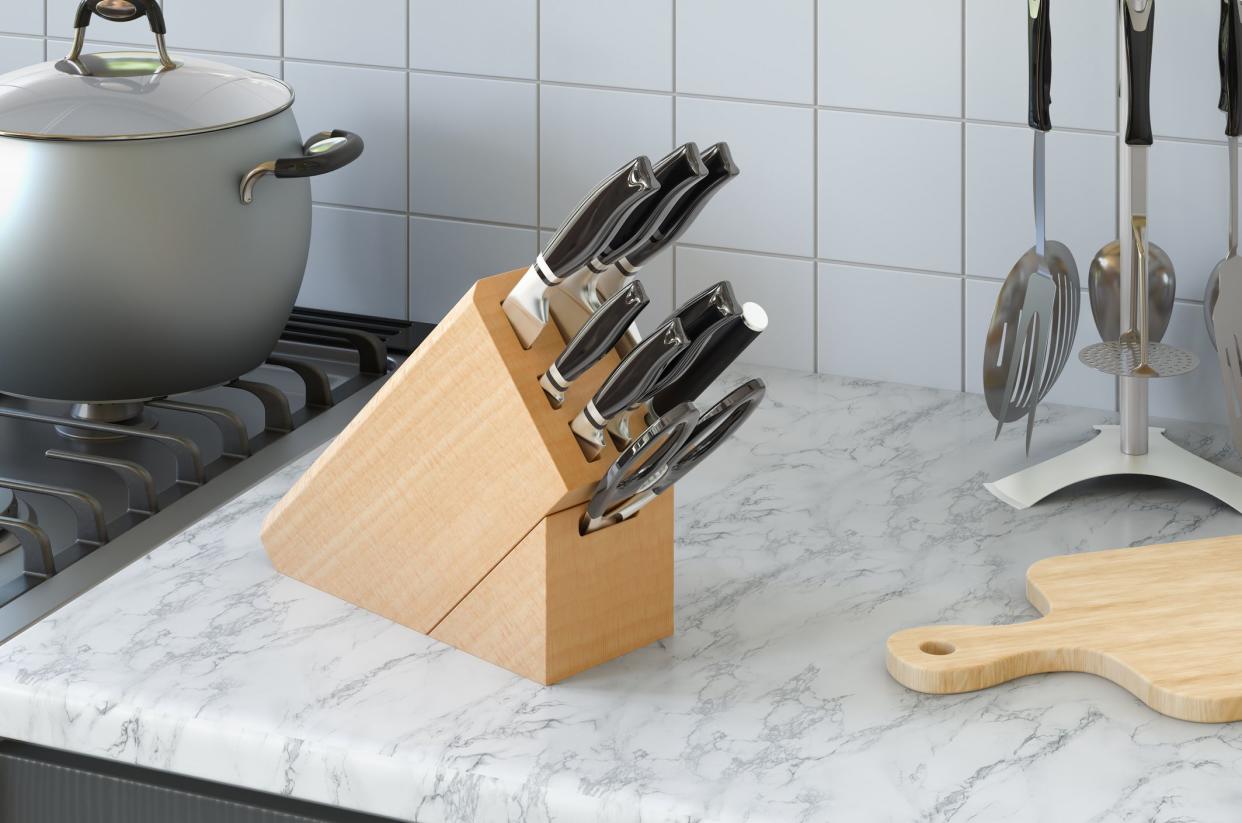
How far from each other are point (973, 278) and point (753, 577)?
453 mm

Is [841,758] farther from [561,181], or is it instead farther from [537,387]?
[561,181]

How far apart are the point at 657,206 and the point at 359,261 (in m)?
0.82

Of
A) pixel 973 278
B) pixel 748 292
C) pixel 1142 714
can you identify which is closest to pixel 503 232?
pixel 748 292

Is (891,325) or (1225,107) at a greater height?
(1225,107)

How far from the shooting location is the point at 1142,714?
922 mm

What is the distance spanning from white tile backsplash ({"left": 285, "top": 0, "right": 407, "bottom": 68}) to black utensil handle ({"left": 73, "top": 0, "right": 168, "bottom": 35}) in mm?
284

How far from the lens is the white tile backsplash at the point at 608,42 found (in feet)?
4.81

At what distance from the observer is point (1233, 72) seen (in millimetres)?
1196

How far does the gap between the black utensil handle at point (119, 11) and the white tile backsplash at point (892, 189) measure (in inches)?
23.1

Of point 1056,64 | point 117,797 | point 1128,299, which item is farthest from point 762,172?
point 117,797

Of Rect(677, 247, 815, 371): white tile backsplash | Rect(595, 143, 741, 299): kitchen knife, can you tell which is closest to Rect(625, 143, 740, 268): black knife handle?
Rect(595, 143, 741, 299): kitchen knife

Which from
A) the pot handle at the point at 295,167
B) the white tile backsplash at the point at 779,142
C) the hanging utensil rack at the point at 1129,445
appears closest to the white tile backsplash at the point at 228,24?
the white tile backsplash at the point at 779,142

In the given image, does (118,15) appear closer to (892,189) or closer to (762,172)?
(762,172)

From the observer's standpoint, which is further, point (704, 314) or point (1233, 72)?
point (1233, 72)
